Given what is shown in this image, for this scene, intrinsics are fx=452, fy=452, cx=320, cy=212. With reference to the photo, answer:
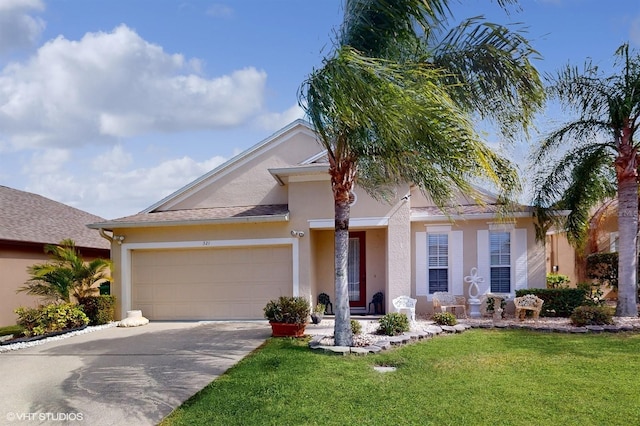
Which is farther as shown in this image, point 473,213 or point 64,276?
point 473,213

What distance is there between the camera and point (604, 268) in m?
17.5

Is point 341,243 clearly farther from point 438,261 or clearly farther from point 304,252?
point 438,261

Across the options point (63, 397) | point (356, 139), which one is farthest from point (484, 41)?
point (63, 397)

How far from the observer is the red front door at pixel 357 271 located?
14.9m

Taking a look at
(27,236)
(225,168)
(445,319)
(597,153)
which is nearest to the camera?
(445,319)

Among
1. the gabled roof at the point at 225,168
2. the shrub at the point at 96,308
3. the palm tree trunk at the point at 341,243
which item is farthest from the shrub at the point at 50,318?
the palm tree trunk at the point at 341,243

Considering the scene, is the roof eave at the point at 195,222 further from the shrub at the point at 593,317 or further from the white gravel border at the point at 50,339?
the shrub at the point at 593,317

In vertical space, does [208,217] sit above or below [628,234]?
above

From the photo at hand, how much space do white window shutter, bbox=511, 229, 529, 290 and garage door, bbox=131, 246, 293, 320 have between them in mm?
6786

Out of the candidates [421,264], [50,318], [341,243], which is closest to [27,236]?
[50,318]

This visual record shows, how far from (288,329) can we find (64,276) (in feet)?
23.0

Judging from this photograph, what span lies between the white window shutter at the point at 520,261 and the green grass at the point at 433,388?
14.0 feet

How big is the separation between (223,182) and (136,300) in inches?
192

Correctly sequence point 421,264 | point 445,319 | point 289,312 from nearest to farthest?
point 289,312, point 445,319, point 421,264
